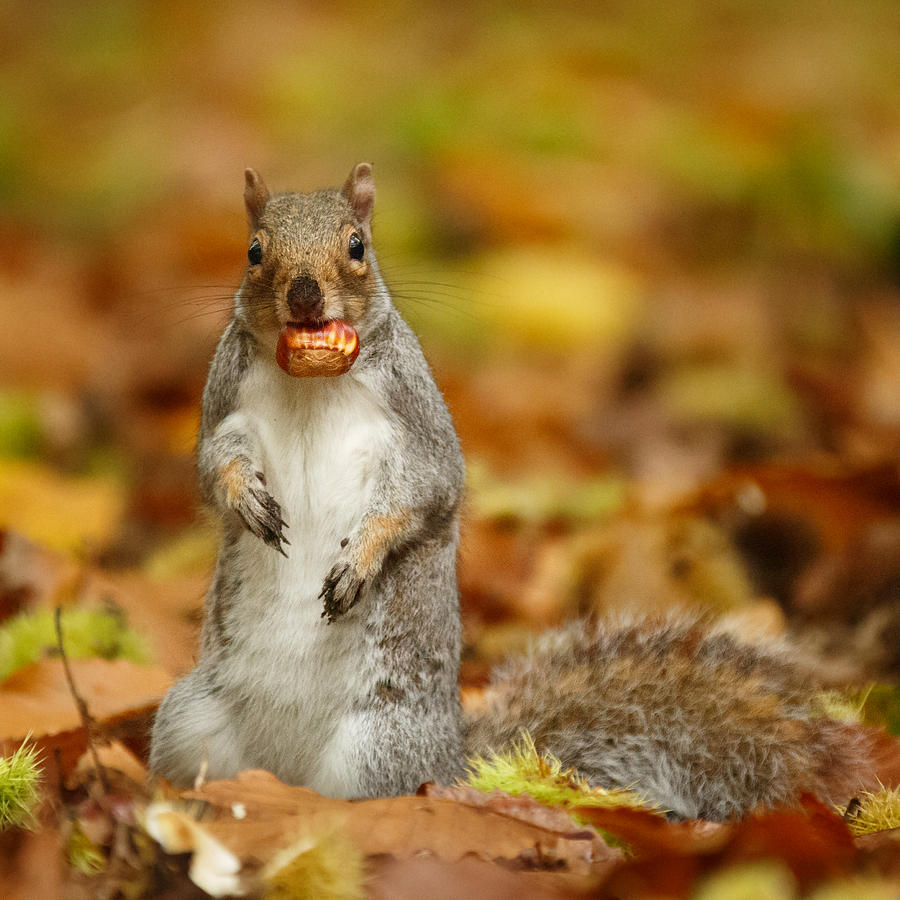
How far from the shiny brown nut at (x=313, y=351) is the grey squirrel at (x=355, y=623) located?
0.02 meters

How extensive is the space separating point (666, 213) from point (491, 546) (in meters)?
6.02

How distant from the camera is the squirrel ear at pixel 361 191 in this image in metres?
2.62

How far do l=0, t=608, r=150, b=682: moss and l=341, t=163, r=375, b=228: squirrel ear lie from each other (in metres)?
1.16

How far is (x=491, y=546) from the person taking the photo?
4055 millimetres

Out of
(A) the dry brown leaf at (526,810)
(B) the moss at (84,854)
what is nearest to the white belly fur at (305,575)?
(A) the dry brown leaf at (526,810)

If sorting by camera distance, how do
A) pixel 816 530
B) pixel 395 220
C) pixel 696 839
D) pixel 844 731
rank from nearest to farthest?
pixel 696 839 → pixel 844 731 → pixel 816 530 → pixel 395 220

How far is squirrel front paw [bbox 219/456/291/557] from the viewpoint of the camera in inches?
92.8

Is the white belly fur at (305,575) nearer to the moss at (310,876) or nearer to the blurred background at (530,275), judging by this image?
the blurred background at (530,275)

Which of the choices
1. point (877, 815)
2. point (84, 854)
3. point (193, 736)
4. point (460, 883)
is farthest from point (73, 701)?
point (877, 815)

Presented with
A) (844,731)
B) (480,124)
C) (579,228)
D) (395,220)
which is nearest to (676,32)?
(480,124)

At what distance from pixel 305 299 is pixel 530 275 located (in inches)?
211

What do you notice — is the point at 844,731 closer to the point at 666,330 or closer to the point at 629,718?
the point at 629,718

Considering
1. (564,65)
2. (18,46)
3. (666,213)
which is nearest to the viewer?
(666,213)

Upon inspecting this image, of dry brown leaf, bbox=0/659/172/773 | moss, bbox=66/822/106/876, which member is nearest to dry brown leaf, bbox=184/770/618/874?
moss, bbox=66/822/106/876
